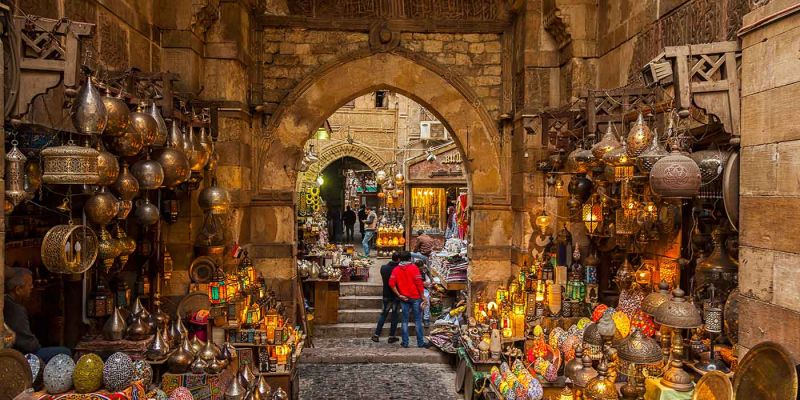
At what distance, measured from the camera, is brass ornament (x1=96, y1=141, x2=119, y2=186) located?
3.28 meters

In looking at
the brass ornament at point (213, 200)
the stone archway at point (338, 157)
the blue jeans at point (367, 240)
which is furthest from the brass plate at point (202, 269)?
the stone archway at point (338, 157)

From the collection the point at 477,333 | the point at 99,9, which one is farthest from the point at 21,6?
the point at 477,333

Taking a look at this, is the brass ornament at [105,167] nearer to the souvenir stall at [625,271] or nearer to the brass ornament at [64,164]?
the brass ornament at [64,164]

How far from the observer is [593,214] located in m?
5.72

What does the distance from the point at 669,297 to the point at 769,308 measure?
0.79m

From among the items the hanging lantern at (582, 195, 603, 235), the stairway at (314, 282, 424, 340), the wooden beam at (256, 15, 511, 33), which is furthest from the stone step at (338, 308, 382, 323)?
the hanging lantern at (582, 195, 603, 235)

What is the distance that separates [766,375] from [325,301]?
24.7 feet

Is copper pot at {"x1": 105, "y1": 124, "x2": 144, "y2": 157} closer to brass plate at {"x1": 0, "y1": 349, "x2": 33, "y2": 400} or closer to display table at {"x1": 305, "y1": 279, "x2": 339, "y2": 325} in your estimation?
brass plate at {"x1": 0, "y1": 349, "x2": 33, "y2": 400}

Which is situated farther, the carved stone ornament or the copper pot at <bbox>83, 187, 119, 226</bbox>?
the carved stone ornament

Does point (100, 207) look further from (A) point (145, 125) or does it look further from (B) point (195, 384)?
(B) point (195, 384)

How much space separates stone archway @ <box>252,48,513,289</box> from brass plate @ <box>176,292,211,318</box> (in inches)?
73.3

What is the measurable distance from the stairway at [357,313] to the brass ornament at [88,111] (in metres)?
6.66

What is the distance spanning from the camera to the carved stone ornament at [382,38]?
299 inches

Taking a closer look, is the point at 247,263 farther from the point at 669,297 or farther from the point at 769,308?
the point at 769,308
